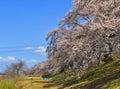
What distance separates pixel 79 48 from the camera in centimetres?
3281

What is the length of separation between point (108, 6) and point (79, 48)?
241 inches

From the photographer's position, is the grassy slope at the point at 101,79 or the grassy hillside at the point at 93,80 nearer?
the grassy slope at the point at 101,79

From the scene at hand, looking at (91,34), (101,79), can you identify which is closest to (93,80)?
(101,79)

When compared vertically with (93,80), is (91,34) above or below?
above

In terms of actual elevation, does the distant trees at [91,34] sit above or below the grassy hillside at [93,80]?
above

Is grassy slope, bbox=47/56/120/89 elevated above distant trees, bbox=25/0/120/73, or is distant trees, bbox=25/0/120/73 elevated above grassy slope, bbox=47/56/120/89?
distant trees, bbox=25/0/120/73

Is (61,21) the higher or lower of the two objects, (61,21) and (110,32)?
the higher

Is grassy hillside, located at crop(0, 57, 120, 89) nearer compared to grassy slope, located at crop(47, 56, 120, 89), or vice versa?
grassy slope, located at crop(47, 56, 120, 89)

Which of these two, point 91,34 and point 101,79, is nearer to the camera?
point 91,34

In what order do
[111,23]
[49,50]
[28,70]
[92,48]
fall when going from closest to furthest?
[111,23] → [92,48] → [49,50] → [28,70]

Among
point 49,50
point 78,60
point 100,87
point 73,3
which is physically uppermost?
point 73,3

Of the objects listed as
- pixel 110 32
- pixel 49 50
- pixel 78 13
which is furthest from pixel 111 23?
pixel 49 50

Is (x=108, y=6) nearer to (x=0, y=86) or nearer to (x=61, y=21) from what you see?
(x=0, y=86)

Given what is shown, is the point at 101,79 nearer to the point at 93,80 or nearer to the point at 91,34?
the point at 93,80
